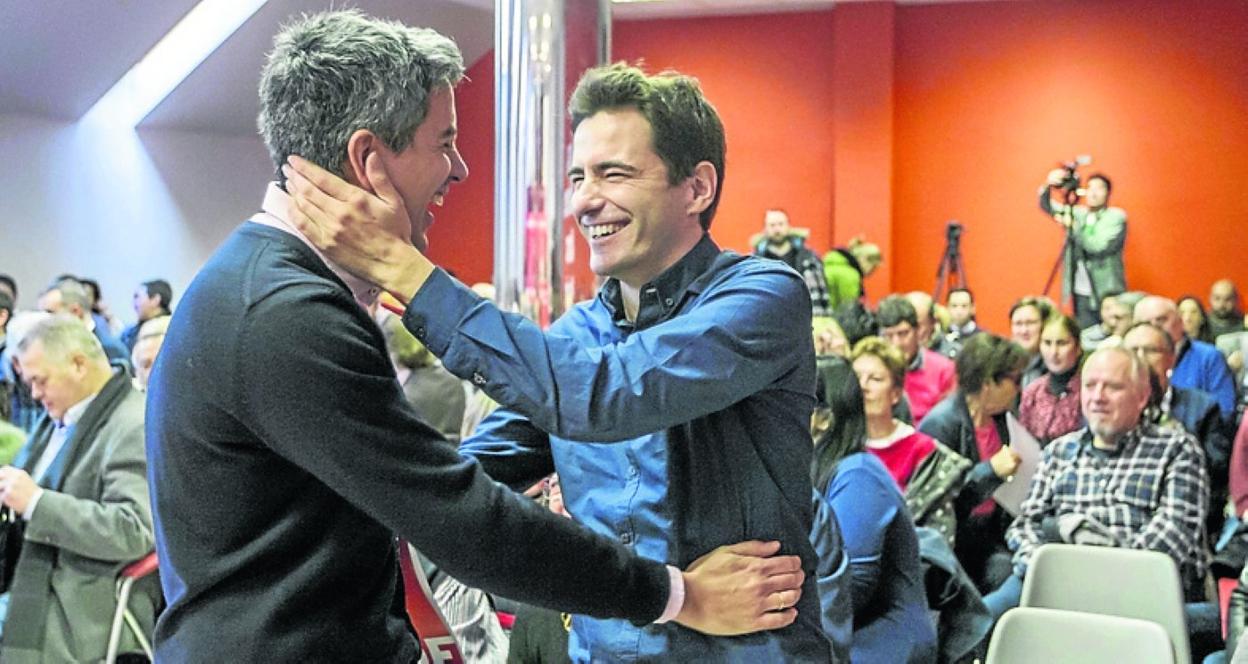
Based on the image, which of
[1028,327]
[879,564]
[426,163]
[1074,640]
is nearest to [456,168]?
[426,163]

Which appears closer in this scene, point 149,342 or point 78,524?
point 78,524

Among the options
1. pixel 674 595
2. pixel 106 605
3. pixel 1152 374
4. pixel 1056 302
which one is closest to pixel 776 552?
pixel 674 595

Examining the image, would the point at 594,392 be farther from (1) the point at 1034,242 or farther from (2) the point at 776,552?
(1) the point at 1034,242

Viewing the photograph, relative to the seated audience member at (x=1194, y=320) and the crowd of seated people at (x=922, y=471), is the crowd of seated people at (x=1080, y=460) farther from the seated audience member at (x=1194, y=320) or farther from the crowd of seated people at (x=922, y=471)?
the seated audience member at (x=1194, y=320)

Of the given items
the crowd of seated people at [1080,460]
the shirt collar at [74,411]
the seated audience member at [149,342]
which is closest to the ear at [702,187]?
the crowd of seated people at [1080,460]

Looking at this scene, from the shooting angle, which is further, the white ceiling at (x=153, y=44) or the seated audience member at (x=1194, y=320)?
the white ceiling at (x=153, y=44)

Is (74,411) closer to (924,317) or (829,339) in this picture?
(829,339)

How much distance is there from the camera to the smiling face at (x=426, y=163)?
1.57m

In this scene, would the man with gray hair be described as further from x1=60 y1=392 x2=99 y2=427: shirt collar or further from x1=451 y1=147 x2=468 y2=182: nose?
x1=60 y1=392 x2=99 y2=427: shirt collar

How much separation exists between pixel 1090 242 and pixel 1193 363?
442cm

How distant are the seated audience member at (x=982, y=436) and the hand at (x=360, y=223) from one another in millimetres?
3467

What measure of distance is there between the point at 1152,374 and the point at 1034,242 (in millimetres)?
7665

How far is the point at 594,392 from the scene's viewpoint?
1.59m

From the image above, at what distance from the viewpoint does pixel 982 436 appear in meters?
5.28
